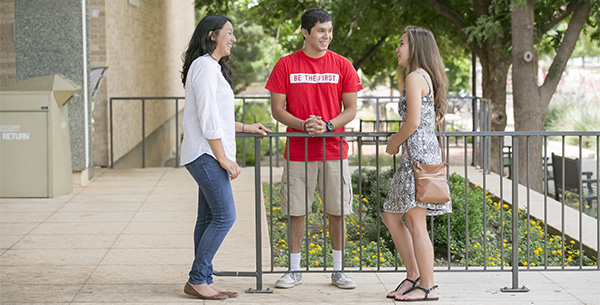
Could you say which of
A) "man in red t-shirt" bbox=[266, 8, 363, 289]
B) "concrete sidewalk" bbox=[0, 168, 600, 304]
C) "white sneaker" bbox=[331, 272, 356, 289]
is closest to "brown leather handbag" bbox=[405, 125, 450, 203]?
"man in red t-shirt" bbox=[266, 8, 363, 289]

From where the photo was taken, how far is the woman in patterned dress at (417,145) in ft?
15.3

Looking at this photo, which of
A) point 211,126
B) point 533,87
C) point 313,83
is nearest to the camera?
point 211,126

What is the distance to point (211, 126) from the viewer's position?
456 centimetres

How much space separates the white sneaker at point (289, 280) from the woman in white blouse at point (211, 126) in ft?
1.90

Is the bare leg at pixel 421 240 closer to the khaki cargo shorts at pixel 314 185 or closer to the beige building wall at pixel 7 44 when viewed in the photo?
the khaki cargo shorts at pixel 314 185

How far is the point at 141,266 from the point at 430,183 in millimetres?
2329

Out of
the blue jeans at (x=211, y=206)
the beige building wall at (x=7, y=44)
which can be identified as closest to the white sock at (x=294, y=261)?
the blue jeans at (x=211, y=206)

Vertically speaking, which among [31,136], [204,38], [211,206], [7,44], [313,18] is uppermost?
[7,44]

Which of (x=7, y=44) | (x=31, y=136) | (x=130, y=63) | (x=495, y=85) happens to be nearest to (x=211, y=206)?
(x=31, y=136)

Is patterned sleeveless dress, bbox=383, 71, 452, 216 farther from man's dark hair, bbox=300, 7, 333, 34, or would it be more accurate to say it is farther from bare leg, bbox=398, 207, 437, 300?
man's dark hair, bbox=300, 7, 333, 34

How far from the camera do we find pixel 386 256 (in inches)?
271

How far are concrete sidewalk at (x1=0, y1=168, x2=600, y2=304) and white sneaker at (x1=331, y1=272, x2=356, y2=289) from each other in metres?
0.04

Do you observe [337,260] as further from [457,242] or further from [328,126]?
[457,242]

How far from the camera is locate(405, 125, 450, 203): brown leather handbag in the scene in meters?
4.66
